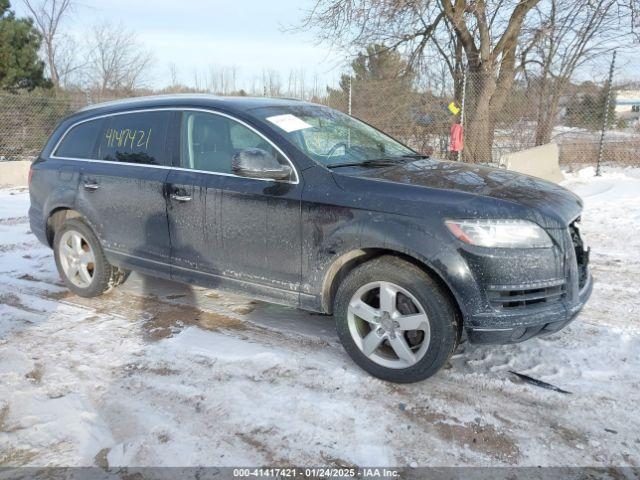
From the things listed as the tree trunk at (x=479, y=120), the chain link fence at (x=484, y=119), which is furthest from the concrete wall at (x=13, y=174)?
the tree trunk at (x=479, y=120)

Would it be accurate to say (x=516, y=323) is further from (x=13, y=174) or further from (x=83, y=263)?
(x=13, y=174)

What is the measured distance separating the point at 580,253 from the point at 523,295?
0.84m

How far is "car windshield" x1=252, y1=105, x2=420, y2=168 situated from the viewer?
354 centimetres

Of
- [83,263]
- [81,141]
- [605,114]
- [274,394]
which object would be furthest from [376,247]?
[605,114]

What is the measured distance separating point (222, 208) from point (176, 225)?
52cm

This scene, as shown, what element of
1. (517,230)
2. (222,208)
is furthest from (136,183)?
(517,230)

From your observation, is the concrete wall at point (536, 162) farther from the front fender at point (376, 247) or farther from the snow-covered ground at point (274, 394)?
the front fender at point (376, 247)

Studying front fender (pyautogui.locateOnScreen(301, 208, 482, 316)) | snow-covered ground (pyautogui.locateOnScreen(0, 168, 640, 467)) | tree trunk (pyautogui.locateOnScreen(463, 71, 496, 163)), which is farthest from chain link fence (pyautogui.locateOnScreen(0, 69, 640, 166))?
front fender (pyautogui.locateOnScreen(301, 208, 482, 316))

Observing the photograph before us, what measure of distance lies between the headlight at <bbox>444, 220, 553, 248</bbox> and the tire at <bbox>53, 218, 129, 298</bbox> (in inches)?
127

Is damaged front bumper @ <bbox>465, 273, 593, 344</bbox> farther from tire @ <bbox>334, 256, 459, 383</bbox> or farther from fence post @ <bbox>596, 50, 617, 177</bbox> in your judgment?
fence post @ <bbox>596, 50, 617, 177</bbox>

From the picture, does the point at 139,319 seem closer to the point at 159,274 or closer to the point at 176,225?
the point at 159,274

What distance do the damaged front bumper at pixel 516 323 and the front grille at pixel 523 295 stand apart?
40 mm

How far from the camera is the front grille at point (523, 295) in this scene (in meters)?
2.82

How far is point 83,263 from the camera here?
4668 mm
